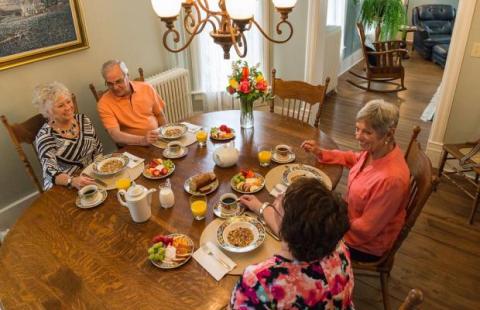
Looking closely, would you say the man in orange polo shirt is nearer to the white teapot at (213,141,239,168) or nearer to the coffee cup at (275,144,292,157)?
the white teapot at (213,141,239,168)

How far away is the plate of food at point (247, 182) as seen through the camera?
1801 mm

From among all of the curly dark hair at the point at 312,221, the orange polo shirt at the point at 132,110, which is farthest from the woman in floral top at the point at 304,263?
the orange polo shirt at the point at 132,110

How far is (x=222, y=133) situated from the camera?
7.65 feet

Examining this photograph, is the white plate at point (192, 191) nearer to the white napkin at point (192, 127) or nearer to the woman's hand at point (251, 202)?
the woman's hand at point (251, 202)

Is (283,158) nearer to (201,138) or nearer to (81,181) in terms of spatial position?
(201,138)

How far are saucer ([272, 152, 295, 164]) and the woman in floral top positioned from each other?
92 centimetres

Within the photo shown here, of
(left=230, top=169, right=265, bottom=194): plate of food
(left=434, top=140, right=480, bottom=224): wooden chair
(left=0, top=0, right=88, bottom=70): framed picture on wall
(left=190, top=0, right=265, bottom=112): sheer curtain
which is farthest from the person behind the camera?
(left=190, top=0, right=265, bottom=112): sheer curtain

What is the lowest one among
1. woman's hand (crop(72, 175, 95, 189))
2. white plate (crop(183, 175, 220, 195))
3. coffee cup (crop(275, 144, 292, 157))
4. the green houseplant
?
white plate (crop(183, 175, 220, 195))

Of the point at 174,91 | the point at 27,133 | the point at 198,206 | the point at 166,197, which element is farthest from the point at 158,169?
the point at 174,91

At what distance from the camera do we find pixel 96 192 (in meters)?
1.82

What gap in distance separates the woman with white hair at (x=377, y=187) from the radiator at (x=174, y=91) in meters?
2.21

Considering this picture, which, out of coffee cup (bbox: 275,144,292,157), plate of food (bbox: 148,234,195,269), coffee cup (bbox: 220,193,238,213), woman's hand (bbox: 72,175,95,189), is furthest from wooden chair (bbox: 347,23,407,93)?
plate of food (bbox: 148,234,195,269)

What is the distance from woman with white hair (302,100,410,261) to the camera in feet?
5.35

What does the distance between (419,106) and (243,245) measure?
4228 mm
